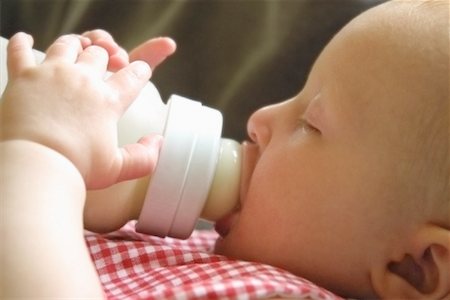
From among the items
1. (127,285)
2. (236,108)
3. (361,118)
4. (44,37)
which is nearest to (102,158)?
(127,285)

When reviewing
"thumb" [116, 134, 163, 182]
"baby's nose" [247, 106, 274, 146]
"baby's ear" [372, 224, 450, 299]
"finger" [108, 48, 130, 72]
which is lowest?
"baby's ear" [372, 224, 450, 299]

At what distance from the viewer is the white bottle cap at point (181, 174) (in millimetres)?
818

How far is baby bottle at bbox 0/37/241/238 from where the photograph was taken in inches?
32.3

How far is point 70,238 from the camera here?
2.11 feet

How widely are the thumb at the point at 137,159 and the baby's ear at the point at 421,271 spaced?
0.27m

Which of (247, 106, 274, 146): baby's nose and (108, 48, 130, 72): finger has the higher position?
(108, 48, 130, 72): finger

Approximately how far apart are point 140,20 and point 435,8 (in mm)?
566

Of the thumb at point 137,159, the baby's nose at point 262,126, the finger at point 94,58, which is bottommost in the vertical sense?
the thumb at point 137,159

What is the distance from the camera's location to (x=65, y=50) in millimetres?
778

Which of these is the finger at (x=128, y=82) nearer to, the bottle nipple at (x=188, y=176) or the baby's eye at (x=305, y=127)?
the bottle nipple at (x=188, y=176)

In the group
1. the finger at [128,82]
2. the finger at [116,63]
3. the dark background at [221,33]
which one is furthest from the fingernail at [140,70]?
the dark background at [221,33]

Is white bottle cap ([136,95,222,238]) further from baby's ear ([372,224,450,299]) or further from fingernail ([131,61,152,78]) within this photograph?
baby's ear ([372,224,450,299])

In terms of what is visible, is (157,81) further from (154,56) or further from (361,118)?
(361,118)

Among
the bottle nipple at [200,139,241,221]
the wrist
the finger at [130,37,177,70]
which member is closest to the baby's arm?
the wrist
